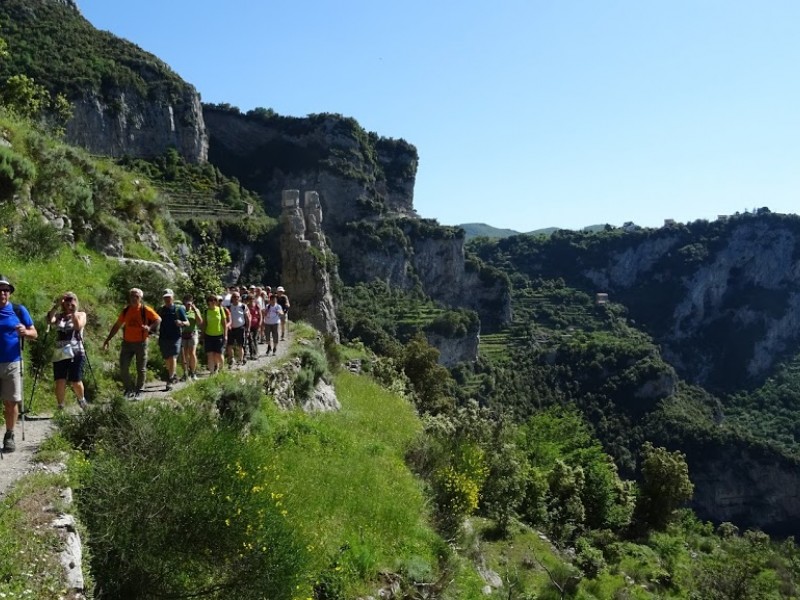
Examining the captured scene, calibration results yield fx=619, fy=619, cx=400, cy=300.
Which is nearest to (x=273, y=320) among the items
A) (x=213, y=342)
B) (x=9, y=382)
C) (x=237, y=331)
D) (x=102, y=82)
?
(x=237, y=331)

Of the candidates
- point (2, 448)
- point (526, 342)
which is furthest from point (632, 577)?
point (526, 342)

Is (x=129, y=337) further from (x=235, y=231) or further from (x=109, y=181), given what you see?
(x=235, y=231)

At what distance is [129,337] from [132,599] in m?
4.92

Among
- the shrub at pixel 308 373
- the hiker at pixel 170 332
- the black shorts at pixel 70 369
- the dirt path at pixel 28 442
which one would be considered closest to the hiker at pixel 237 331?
the shrub at pixel 308 373

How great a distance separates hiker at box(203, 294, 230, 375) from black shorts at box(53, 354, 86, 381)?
3.59m

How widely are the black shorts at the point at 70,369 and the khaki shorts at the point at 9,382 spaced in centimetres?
121

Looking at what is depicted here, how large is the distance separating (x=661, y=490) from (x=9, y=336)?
88.1ft

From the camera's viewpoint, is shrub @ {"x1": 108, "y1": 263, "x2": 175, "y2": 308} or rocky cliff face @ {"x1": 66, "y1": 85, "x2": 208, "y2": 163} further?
rocky cliff face @ {"x1": 66, "y1": 85, "x2": 208, "y2": 163}

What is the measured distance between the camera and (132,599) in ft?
17.6

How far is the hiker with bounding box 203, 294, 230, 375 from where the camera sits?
11.9 m

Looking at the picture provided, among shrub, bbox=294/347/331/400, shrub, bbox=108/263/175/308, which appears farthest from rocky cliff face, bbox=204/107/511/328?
shrub, bbox=108/263/175/308

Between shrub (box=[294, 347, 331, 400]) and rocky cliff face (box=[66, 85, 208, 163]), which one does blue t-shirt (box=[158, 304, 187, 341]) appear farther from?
rocky cliff face (box=[66, 85, 208, 163])

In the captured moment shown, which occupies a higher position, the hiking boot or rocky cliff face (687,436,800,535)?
the hiking boot

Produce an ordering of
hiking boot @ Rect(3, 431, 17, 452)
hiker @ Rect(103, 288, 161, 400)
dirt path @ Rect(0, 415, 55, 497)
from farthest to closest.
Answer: hiker @ Rect(103, 288, 161, 400) → hiking boot @ Rect(3, 431, 17, 452) → dirt path @ Rect(0, 415, 55, 497)
